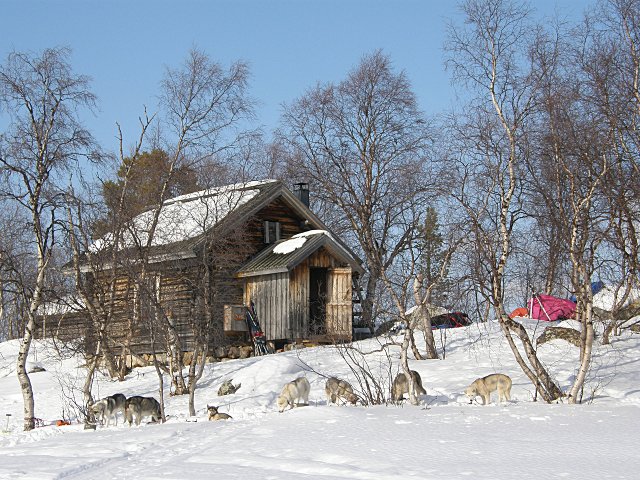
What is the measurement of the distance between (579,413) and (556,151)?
4923 millimetres

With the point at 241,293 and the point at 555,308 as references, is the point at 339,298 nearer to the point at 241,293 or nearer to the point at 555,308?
the point at 241,293

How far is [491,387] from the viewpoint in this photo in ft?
51.1

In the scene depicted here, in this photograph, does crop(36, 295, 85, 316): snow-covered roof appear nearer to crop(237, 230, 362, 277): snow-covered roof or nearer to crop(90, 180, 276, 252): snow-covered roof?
crop(90, 180, 276, 252): snow-covered roof

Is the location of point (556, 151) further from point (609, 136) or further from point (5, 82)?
point (5, 82)

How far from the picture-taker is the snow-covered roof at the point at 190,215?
23.8 meters

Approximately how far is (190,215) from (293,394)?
10774mm

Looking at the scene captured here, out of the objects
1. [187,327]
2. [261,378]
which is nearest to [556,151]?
[261,378]

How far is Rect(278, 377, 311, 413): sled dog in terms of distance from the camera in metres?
16.1

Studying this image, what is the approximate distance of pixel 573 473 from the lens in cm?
829

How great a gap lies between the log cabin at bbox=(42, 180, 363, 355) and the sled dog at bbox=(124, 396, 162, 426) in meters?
7.00

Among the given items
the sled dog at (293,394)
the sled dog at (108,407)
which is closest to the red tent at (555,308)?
the sled dog at (293,394)

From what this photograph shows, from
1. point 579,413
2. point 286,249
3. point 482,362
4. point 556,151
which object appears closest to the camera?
point 579,413

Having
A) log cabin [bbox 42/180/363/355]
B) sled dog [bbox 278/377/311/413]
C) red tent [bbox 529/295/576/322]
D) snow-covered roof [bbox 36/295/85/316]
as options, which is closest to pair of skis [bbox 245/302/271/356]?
log cabin [bbox 42/180/363/355]

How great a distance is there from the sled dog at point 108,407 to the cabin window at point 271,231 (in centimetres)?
1247
